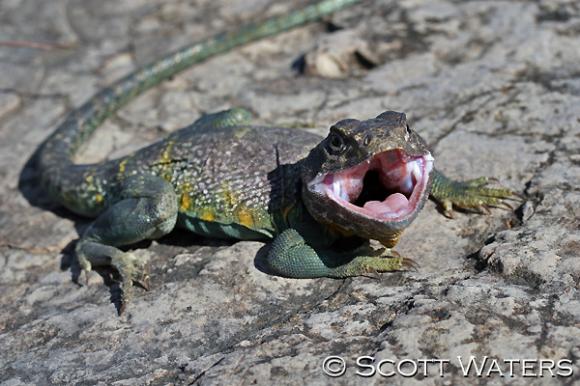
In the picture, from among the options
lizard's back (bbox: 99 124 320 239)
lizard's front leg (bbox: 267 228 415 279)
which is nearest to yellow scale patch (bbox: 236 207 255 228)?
lizard's back (bbox: 99 124 320 239)

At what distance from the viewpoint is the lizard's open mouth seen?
12.1 ft

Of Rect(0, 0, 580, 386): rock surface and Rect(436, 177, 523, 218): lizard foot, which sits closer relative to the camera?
Rect(0, 0, 580, 386): rock surface

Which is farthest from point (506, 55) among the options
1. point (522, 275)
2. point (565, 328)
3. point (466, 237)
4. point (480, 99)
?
point (565, 328)

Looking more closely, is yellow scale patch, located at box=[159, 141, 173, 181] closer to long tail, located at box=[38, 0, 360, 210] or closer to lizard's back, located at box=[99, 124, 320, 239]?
lizard's back, located at box=[99, 124, 320, 239]

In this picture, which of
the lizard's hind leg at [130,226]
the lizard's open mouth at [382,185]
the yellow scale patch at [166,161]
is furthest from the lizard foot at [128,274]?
the lizard's open mouth at [382,185]

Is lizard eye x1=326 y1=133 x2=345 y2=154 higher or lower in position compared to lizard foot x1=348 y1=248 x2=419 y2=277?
higher

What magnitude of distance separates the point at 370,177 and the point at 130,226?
1.47 m

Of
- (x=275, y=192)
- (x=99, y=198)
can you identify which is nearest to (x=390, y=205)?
(x=275, y=192)

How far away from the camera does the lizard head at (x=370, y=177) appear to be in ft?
12.0

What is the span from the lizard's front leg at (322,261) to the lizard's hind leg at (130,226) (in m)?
0.77

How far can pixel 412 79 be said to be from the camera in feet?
19.4

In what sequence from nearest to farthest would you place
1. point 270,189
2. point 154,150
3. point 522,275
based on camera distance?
1. point 522,275
2. point 270,189
3. point 154,150

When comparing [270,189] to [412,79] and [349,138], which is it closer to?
[349,138]

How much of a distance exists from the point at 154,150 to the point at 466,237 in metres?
1.98
